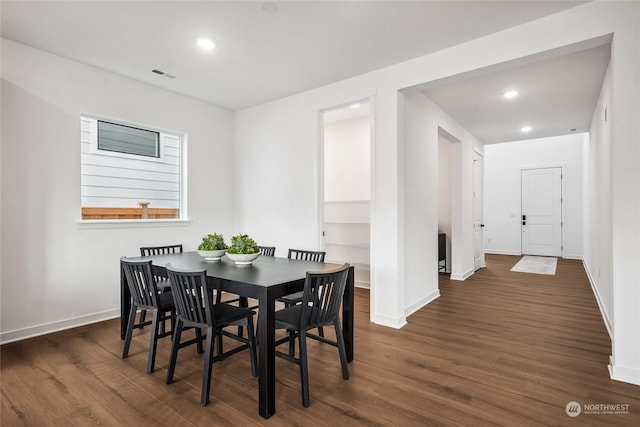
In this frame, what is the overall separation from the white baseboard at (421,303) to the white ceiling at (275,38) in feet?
8.36

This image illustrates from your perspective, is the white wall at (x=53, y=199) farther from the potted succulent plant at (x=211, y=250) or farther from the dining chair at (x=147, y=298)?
the potted succulent plant at (x=211, y=250)

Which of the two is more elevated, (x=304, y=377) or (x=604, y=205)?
(x=604, y=205)

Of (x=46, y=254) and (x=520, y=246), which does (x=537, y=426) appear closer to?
(x=46, y=254)

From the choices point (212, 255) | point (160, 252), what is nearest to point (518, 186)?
point (212, 255)

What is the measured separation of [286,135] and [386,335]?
288cm

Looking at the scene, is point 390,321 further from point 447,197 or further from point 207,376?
point 447,197

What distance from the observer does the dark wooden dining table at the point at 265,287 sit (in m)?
2.01

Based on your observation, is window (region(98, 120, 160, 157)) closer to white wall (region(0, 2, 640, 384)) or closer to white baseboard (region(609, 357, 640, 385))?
white wall (region(0, 2, 640, 384))

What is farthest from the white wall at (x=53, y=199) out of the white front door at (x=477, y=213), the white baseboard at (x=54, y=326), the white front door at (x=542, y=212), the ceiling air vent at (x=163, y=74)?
→ the white front door at (x=542, y=212)

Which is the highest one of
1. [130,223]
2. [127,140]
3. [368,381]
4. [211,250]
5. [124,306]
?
[127,140]

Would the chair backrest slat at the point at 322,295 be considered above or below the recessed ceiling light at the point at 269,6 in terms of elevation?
below

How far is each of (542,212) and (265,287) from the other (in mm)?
9052

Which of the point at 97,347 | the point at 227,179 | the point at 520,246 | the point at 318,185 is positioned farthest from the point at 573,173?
the point at 97,347

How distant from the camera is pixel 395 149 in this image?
3557 mm
